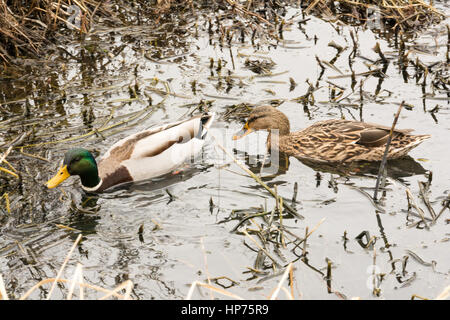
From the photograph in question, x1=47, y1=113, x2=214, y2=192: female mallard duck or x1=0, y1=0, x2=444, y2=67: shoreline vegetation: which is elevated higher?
x1=0, y1=0, x2=444, y2=67: shoreline vegetation

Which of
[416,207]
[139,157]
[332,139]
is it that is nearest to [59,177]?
[139,157]

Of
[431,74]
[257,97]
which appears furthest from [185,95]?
[431,74]

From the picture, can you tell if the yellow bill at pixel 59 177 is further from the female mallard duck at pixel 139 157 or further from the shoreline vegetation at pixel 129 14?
the shoreline vegetation at pixel 129 14

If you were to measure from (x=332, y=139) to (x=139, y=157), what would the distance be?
1.95 m

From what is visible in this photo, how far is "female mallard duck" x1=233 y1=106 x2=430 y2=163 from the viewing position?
23.3 ft

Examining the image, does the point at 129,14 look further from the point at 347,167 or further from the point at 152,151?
the point at 347,167

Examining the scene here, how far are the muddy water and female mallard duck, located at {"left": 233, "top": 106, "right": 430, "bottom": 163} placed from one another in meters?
0.20

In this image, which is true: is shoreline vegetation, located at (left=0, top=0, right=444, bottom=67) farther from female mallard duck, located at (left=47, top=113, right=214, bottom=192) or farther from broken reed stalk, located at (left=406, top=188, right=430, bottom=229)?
broken reed stalk, located at (left=406, top=188, right=430, bottom=229)

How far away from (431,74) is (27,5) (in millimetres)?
5218

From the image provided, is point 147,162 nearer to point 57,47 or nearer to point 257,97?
point 257,97

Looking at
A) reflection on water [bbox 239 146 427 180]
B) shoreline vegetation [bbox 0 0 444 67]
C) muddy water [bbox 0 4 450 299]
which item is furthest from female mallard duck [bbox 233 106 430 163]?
shoreline vegetation [bbox 0 0 444 67]

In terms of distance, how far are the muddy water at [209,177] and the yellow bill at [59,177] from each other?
0.47 feet

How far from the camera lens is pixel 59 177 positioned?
664 cm

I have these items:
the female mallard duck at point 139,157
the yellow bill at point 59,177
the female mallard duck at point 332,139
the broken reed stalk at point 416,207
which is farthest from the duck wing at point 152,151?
the broken reed stalk at point 416,207
